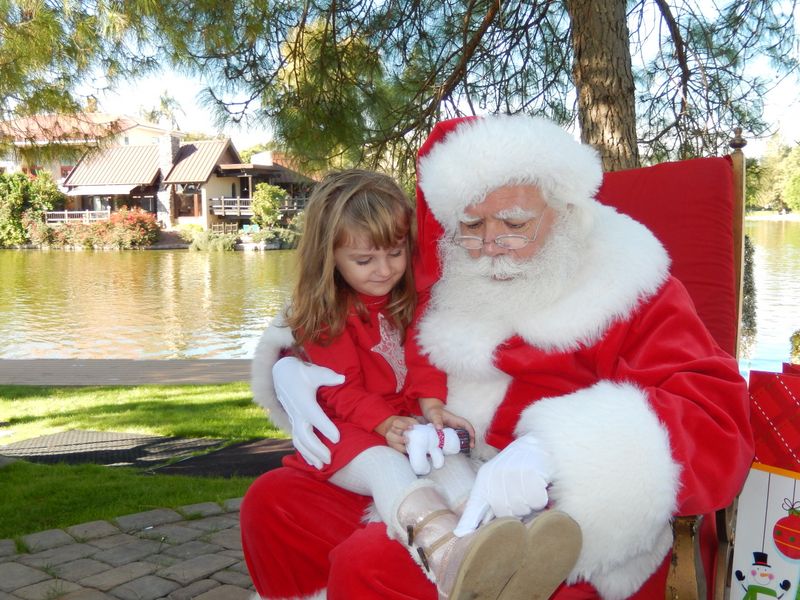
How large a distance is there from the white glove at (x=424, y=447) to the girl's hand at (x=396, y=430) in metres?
0.03

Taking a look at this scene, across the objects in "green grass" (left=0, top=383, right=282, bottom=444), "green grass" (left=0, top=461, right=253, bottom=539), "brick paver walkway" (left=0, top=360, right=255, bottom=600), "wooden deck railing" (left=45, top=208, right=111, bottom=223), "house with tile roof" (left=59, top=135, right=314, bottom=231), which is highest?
"house with tile roof" (left=59, top=135, right=314, bottom=231)

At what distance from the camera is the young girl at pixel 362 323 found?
1710 mm

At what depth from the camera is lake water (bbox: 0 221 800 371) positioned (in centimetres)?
973

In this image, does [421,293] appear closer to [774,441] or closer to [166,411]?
[774,441]

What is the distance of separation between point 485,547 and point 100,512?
254 centimetres

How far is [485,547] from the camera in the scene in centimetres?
115

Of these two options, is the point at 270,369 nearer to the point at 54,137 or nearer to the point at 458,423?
the point at 458,423

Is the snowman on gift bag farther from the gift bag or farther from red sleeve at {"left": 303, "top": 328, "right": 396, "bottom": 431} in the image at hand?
red sleeve at {"left": 303, "top": 328, "right": 396, "bottom": 431}

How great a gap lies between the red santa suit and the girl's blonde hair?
1.2 inches

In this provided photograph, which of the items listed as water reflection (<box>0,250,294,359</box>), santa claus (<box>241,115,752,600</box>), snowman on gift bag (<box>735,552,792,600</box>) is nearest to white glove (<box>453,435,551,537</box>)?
santa claus (<box>241,115,752,600</box>)

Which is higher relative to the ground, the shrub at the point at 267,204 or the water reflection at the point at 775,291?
the shrub at the point at 267,204

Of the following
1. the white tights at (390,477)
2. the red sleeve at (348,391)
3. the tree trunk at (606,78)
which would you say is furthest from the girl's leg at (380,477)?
the tree trunk at (606,78)

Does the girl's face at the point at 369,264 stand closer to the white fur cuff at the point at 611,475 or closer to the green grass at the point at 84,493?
the white fur cuff at the point at 611,475

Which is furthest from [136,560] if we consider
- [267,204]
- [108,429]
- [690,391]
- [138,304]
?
[267,204]
